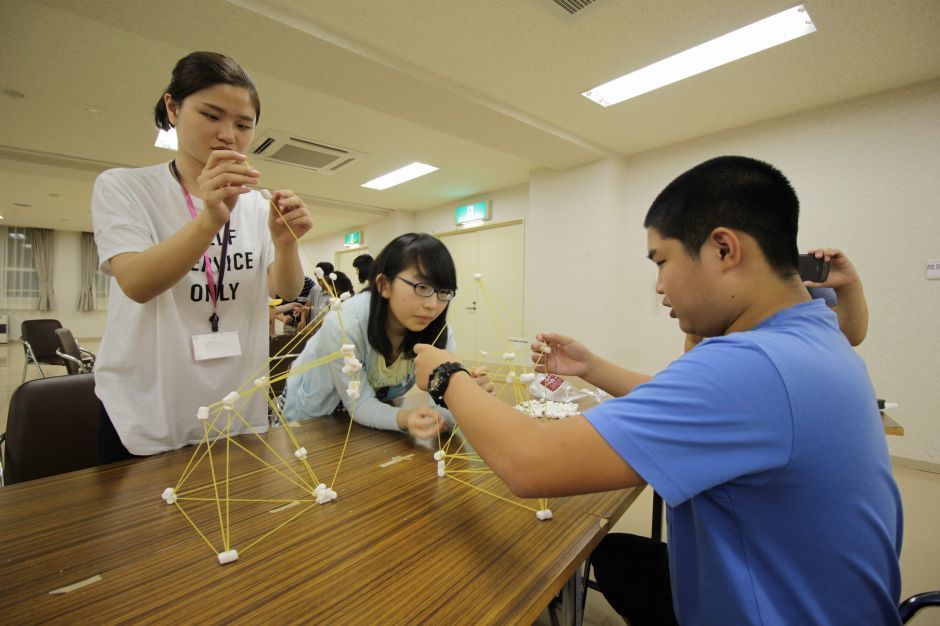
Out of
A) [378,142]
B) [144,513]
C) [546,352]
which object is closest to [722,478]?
[546,352]

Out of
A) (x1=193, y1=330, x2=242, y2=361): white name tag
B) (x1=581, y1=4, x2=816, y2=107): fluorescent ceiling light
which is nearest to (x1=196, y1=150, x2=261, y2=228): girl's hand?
(x1=193, y1=330, x2=242, y2=361): white name tag

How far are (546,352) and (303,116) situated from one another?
142 inches

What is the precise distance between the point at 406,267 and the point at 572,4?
6.28ft

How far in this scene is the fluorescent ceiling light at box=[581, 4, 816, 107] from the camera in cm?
243

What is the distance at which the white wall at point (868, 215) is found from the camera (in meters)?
3.00

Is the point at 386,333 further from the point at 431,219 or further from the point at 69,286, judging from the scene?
the point at 69,286

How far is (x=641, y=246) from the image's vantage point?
452cm

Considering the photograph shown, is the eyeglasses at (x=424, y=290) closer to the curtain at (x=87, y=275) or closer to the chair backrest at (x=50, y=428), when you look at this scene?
the chair backrest at (x=50, y=428)

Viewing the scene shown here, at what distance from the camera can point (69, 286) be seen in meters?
10.6

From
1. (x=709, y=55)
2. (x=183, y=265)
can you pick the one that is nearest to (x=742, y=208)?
(x=183, y=265)

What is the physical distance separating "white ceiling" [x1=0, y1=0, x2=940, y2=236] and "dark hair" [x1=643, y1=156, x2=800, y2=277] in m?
2.05

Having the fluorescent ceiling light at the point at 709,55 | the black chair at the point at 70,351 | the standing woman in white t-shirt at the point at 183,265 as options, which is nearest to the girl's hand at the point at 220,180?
the standing woman in white t-shirt at the point at 183,265

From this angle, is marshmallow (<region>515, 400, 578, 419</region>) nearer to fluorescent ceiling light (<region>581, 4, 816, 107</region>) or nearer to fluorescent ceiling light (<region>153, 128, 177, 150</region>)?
fluorescent ceiling light (<region>581, 4, 816, 107</region>)

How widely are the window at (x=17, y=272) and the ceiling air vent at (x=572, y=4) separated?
550 inches
